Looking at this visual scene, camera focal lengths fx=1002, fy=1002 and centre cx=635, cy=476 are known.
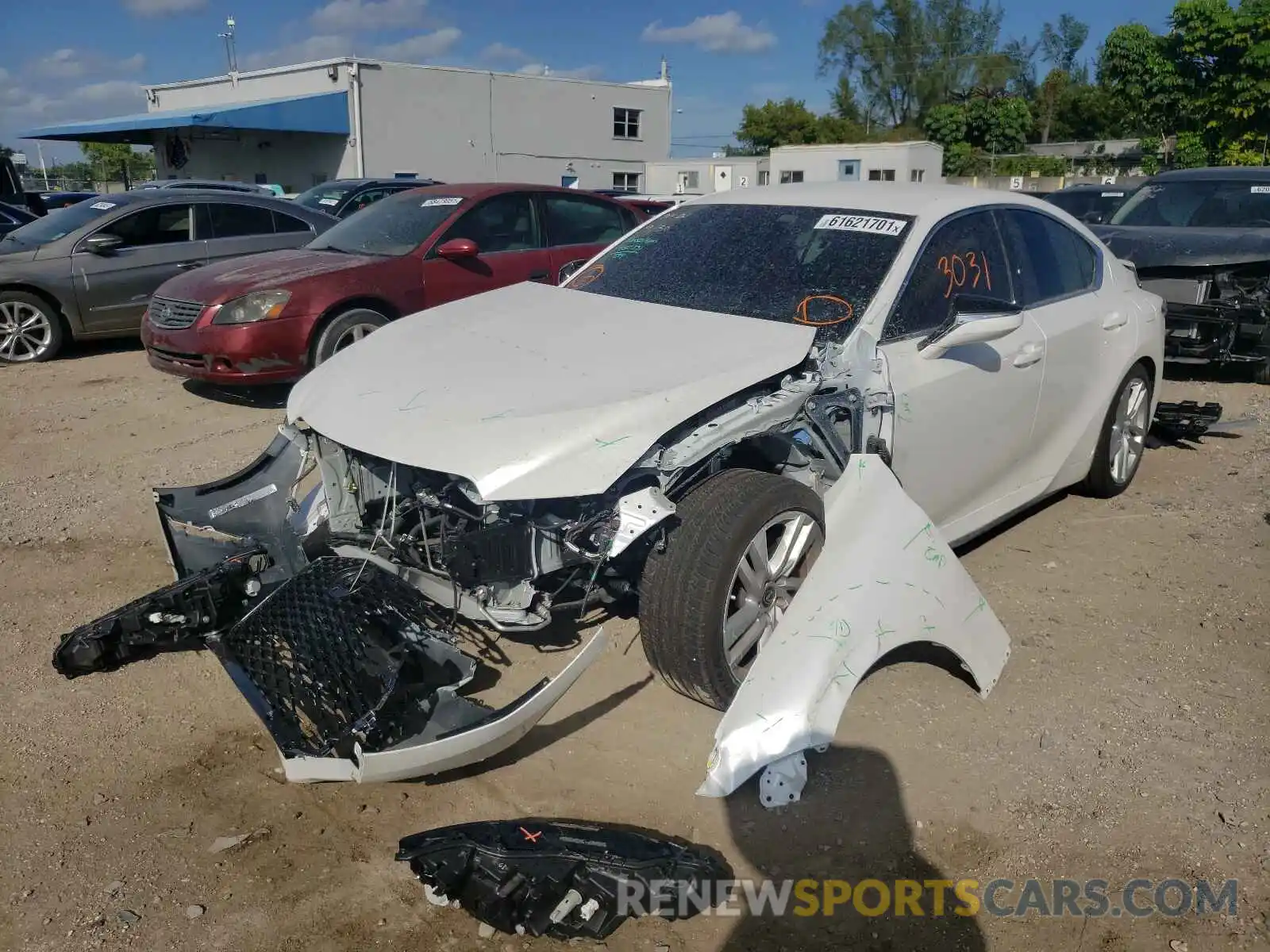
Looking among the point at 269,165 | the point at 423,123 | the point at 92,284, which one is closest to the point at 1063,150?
the point at 423,123

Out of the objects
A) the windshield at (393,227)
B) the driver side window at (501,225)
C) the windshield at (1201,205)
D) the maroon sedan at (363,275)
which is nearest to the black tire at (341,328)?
the maroon sedan at (363,275)

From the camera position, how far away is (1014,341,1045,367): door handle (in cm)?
425

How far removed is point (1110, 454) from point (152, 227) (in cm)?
859

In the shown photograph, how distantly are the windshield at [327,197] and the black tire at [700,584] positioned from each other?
43.2 ft

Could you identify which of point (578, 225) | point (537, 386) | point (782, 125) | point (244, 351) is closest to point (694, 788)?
point (537, 386)

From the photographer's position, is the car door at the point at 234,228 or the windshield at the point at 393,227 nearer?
the windshield at the point at 393,227

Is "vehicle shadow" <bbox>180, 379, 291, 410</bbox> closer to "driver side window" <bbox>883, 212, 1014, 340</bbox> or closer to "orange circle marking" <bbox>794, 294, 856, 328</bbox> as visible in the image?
"orange circle marking" <bbox>794, 294, 856, 328</bbox>

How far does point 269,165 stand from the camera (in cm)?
3441

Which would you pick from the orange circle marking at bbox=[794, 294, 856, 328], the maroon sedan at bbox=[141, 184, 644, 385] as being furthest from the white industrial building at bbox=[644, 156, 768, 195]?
the orange circle marking at bbox=[794, 294, 856, 328]

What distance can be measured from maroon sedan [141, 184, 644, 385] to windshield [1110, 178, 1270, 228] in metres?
5.20

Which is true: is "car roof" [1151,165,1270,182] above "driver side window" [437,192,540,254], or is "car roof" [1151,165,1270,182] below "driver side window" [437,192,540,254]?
above

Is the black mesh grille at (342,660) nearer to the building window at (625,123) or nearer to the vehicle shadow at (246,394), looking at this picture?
the vehicle shadow at (246,394)

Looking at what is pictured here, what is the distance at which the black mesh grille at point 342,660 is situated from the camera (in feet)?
9.25

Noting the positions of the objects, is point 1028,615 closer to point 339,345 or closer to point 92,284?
point 339,345
